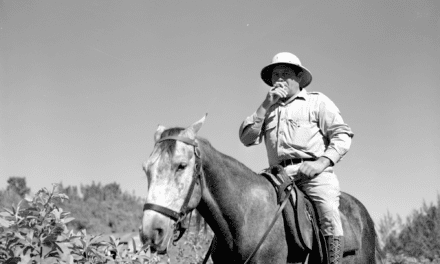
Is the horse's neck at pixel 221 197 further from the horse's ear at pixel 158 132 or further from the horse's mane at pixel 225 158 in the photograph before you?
the horse's ear at pixel 158 132

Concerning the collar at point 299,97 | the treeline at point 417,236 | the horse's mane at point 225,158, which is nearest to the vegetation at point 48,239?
the horse's mane at point 225,158

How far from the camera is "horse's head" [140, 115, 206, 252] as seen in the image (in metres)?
2.89

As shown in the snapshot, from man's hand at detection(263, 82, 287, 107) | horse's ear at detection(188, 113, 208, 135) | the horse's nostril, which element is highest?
man's hand at detection(263, 82, 287, 107)

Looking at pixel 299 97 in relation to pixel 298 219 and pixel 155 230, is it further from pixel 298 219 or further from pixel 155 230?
pixel 155 230

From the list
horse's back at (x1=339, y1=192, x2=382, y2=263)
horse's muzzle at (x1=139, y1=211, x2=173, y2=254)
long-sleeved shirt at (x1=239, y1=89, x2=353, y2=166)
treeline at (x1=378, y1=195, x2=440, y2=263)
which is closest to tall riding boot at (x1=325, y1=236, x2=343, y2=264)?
horse's back at (x1=339, y1=192, x2=382, y2=263)

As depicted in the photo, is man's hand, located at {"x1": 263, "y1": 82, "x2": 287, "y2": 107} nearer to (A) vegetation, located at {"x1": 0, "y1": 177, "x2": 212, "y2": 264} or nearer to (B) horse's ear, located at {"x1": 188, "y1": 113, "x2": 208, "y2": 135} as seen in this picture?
(B) horse's ear, located at {"x1": 188, "y1": 113, "x2": 208, "y2": 135}

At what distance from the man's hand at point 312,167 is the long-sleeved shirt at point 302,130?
0.28 feet

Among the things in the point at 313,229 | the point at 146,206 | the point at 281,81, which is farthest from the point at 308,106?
the point at 146,206

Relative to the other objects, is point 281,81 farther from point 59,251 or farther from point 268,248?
point 59,251

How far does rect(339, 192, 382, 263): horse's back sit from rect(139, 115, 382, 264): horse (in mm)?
690

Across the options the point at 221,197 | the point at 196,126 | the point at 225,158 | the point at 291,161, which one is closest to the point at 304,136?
the point at 291,161

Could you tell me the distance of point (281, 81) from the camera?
4.50m

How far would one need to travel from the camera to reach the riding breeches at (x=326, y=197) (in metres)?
3.97

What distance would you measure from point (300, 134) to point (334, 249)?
1.11m
